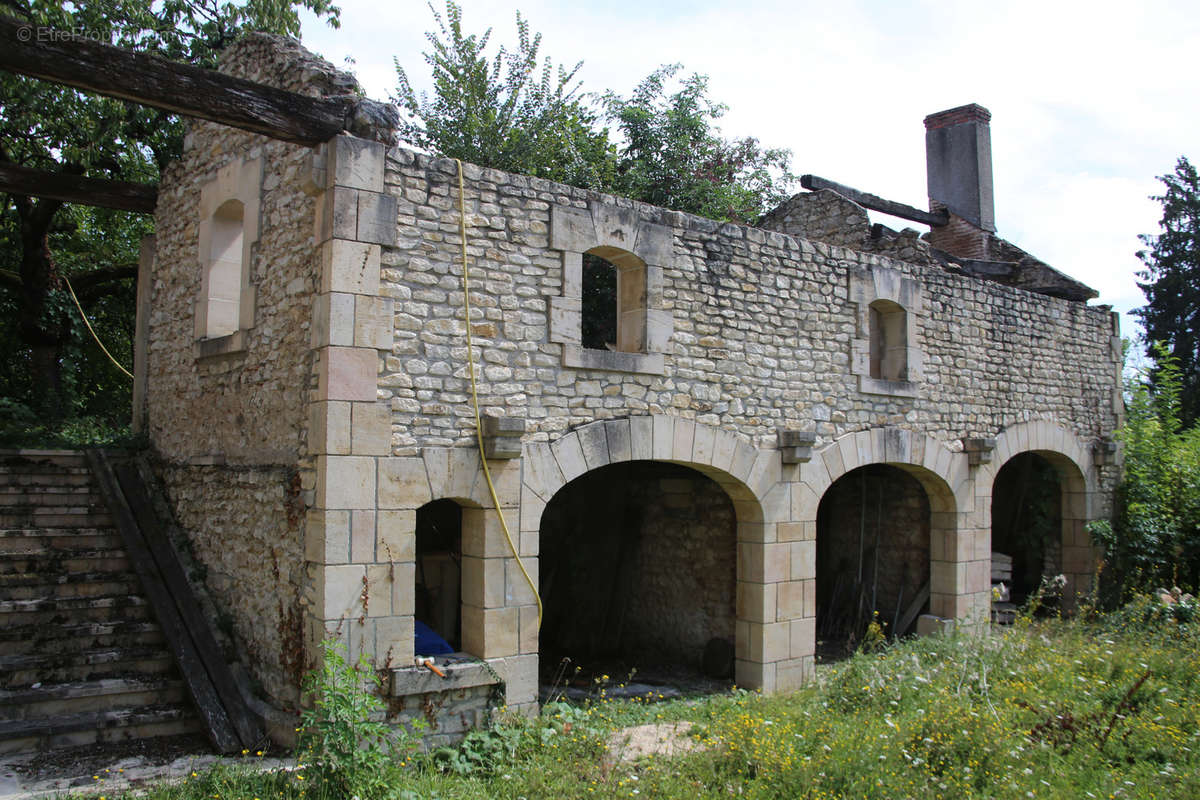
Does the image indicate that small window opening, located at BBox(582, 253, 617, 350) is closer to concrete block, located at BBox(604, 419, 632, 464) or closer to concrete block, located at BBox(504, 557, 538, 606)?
concrete block, located at BBox(604, 419, 632, 464)

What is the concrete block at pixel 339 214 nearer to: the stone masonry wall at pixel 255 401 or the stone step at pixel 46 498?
the stone masonry wall at pixel 255 401

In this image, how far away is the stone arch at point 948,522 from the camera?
9109 mm

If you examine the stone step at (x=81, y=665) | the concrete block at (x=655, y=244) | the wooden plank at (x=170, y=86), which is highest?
the wooden plank at (x=170, y=86)

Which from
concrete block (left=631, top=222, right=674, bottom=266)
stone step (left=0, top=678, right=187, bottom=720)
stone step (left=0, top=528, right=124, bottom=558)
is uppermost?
concrete block (left=631, top=222, right=674, bottom=266)

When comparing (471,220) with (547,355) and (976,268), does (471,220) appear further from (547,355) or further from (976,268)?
(976,268)

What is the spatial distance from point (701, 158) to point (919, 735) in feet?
36.8

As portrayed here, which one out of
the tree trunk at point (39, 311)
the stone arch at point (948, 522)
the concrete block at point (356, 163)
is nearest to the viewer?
the concrete block at point (356, 163)

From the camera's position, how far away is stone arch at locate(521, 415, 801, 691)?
7.38m

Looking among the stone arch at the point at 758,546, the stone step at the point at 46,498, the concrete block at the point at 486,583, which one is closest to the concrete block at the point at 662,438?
the stone arch at the point at 758,546

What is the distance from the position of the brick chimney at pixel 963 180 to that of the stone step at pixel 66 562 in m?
11.2

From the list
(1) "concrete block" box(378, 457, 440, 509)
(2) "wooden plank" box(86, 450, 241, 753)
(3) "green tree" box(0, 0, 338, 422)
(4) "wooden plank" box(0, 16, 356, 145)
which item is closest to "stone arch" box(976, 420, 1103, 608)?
(1) "concrete block" box(378, 457, 440, 509)

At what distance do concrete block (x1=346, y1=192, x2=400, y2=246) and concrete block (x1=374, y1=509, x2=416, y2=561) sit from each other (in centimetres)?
183

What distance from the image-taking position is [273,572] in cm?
640

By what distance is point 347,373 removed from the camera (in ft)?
19.0
